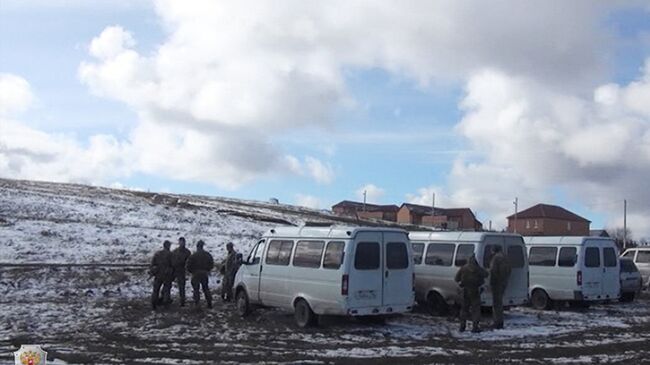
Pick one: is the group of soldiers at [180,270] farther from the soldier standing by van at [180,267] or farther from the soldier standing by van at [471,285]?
the soldier standing by van at [471,285]

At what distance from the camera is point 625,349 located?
13.9 m

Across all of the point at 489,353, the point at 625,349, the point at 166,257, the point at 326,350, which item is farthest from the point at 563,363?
the point at 166,257

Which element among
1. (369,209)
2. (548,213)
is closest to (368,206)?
(369,209)

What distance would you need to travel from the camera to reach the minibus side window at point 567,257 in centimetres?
2114

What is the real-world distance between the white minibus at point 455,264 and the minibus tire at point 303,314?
4101 mm

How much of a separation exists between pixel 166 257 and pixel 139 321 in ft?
8.55

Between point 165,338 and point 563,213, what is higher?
point 563,213

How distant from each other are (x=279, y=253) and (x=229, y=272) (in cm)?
364

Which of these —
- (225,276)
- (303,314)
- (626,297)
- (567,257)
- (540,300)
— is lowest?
(303,314)

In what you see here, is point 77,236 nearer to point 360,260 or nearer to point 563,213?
point 360,260

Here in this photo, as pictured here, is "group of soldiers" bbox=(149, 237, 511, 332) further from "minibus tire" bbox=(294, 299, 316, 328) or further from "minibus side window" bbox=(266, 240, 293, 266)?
"minibus tire" bbox=(294, 299, 316, 328)

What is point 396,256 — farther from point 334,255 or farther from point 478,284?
point 478,284

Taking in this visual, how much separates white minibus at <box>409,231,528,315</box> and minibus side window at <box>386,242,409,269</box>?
257 cm

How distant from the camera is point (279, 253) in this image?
1756 cm
